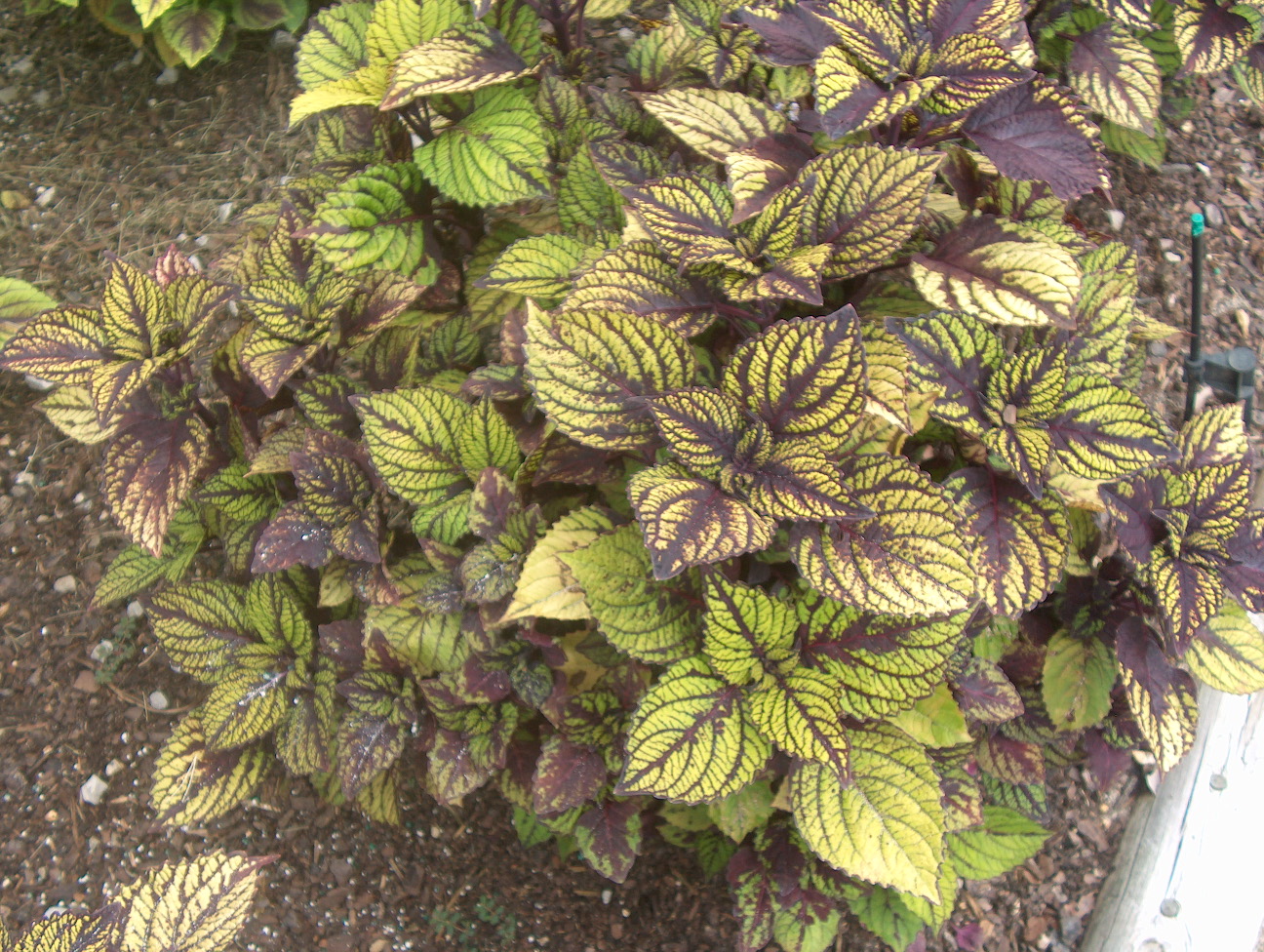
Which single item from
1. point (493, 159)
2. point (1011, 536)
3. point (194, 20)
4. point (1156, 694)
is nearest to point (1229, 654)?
point (1156, 694)

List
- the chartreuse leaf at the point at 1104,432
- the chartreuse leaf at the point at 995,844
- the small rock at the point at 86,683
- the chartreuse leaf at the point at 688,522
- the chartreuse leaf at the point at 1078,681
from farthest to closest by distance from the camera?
the small rock at the point at 86,683 < the chartreuse leaf at the point at 995,844 < the chartreuse leaf at the point at 1078,681 < the chartreuse leaf at the point at 1104,432 < the chartreuse leaf at the point at 688,522

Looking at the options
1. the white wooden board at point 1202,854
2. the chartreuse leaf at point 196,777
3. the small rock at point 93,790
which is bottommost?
the white wooden board at point 1202,854

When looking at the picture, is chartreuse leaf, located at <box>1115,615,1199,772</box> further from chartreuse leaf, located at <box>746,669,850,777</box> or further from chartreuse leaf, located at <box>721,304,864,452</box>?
chartreuse leaf, located at <box>721,304,864,452</box>

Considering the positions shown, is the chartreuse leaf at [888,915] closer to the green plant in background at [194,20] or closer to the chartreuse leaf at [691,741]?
the chartreuse leaf at [691,741]

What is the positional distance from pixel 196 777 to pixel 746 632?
1.06m

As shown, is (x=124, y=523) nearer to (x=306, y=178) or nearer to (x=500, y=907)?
(x=306, y=178)

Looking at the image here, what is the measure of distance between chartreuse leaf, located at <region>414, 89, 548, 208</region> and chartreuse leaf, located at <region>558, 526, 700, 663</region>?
2.21 feet

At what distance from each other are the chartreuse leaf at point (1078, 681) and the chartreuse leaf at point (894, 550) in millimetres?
586

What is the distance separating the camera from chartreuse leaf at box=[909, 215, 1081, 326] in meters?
1.26

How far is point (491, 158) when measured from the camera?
1652 millimetres

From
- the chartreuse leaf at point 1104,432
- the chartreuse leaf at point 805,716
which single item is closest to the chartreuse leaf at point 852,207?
the chartreuse leaf at point 1104,432

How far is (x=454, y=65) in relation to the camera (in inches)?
63.3

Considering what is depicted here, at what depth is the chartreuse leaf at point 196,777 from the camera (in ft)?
5.39

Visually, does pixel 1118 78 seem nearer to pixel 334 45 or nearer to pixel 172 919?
pixel 334 45
